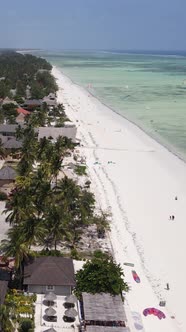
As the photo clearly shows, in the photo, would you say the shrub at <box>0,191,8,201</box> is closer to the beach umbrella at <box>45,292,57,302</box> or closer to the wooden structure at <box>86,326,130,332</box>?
the beach umbrella at <box>45,292,57,302</box>

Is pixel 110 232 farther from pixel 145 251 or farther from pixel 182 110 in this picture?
pixel 182 110

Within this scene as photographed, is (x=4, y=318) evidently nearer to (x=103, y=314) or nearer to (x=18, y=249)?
(x=103, y=314)

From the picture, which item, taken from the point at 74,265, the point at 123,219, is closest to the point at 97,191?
the point at 123,219

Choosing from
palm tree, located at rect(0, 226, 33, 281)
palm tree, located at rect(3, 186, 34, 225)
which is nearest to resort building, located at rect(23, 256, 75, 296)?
palm tree, located at rect(0, 226, 33, 281)

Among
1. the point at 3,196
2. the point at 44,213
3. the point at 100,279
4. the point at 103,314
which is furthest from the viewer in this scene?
the point at 3,196

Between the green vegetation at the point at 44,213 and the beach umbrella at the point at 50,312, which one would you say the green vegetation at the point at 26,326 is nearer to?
the beach umbrella at the point at 50,312

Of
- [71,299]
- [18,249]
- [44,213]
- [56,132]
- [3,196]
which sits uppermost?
[56,132]

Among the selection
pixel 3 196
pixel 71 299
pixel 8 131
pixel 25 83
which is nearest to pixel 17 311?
pixel 71 299
